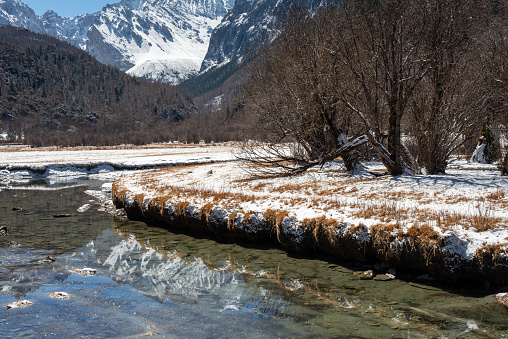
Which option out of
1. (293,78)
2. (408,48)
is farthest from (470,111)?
(293,78)

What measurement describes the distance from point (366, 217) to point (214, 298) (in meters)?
4.75

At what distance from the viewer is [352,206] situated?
1179 centimetres

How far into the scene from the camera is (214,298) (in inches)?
341

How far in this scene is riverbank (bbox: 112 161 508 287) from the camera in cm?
853

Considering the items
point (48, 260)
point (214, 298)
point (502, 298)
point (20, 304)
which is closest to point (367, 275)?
point (502, 298)

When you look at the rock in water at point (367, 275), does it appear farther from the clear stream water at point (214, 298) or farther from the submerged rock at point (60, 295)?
the submerged rock at point (60, 295)

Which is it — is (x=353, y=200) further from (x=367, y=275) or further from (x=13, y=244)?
(x=13, y=244)

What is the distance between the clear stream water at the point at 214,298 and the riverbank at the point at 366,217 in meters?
0.58

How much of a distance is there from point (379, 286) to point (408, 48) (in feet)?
37.8

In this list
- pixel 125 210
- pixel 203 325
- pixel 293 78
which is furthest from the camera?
pixel 293 78

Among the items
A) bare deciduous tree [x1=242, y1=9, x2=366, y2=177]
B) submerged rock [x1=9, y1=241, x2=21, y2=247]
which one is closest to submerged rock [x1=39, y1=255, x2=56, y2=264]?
submerged rock [x1=9, y1=241, x2=21, y2=247]

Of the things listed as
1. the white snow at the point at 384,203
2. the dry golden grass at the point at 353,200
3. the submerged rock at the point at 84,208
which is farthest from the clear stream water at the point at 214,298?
the submerged rock at the point at 84,208

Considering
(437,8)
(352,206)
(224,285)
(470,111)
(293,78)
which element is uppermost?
(437,8)

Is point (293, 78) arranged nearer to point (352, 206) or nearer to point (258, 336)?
point (352, 206)
